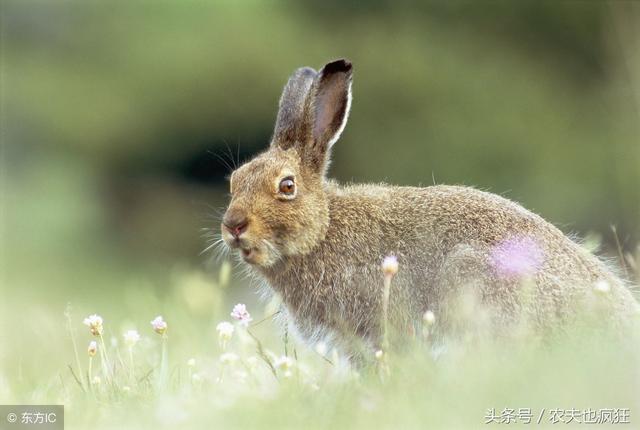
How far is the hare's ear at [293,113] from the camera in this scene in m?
5.38

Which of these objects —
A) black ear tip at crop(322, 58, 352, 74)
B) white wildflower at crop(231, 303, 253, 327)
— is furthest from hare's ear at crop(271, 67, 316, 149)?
white wildflower at crop(231, 303, 253, 327)

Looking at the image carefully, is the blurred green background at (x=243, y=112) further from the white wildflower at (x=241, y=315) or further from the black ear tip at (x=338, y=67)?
the white wildflower at (x=241, y=315)

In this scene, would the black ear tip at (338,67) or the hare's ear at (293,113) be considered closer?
the black ear tip at (338,67)

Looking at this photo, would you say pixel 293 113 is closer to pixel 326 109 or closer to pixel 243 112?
pixel 326 109

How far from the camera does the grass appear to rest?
3547 mm

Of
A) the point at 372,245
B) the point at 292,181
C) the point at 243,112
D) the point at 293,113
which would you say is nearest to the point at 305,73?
the point at 293,113

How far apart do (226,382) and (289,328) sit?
0.96 m

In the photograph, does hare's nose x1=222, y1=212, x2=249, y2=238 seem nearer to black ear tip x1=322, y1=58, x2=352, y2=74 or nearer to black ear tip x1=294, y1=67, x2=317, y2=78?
black ear tip x1=322, y1=58, x2=352, y2=74

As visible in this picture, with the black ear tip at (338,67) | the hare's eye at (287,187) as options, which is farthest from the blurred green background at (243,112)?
the black ear tip at (338,67)

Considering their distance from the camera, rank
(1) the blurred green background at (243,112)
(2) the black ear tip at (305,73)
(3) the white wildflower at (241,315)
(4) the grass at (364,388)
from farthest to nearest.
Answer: (1) the blurred green background at (243,112), (2) the black ear tip at (305,73), (3) the white wildflower at (241,315), (4) the grass at (364,388)

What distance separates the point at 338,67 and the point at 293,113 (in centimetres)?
43

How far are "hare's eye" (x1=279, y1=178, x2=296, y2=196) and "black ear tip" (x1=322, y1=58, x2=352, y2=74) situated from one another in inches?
23.5

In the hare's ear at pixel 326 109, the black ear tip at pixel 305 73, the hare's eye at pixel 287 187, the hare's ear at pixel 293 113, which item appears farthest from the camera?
the black ear tip at pixel 305 73

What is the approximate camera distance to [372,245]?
5.11 m
